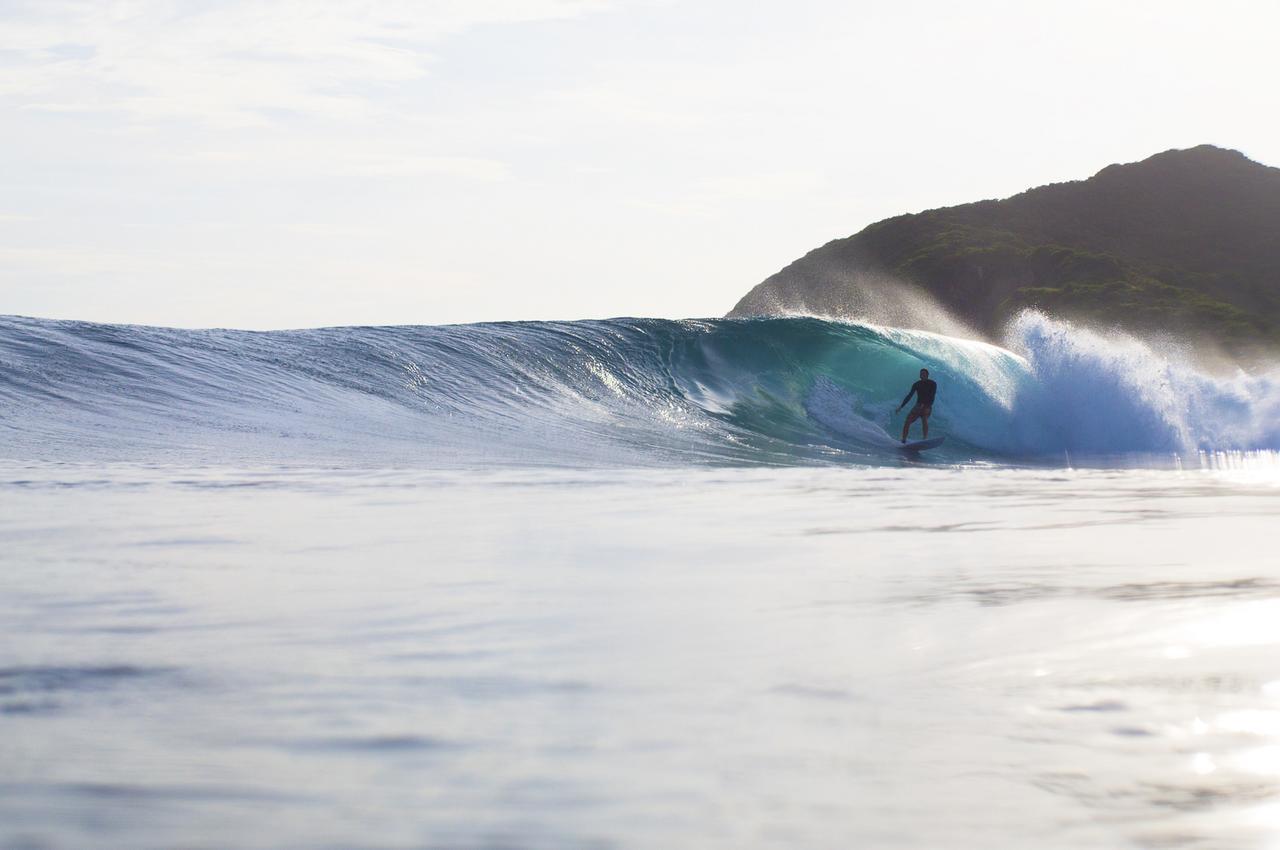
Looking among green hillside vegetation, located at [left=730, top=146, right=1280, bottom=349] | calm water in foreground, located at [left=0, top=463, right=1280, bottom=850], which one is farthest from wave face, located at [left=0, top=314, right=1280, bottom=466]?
green hillside vegetation, located at [left=730, top=146, right=1280, bottom=349]

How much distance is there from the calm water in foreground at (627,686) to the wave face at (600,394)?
216 inches

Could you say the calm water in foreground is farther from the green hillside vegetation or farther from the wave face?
the green hillside vegetation

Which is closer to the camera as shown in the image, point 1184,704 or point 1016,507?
point 1184,704

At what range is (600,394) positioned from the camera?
1748 centimetres

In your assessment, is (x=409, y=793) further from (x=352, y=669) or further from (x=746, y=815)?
(x=352, y=669)

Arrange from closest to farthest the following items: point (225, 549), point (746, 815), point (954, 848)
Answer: point (954, 848) < point (746, 815) < point (225, 549)

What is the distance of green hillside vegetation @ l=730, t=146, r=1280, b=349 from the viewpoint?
270 feet

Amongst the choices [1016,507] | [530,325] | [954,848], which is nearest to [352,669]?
[954,848]

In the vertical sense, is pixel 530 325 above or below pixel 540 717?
above

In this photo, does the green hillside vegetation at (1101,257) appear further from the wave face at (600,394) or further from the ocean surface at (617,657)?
the ocean surface at (617,657)

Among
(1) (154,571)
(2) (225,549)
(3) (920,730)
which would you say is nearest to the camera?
(3) (920,730)

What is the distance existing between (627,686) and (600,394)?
1434 centimetres

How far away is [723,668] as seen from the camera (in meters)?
3.41

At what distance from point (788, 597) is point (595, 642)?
1013 mm
